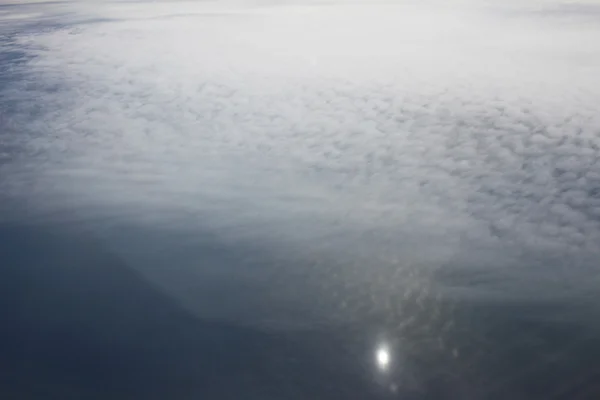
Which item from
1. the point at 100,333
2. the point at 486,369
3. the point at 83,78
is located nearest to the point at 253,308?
the point at 100,333

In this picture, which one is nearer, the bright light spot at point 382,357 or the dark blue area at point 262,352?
the dark blue area at point 262,352

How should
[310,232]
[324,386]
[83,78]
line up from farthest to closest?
→ [83,78]
[310,232]
[324,386]

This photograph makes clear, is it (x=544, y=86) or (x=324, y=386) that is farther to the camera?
(x=544, y=86)

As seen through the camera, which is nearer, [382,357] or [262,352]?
[382,357]

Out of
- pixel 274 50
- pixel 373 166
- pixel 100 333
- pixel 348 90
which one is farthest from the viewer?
pixel 274 50

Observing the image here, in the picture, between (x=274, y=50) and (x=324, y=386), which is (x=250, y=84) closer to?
(x=274, y=50)

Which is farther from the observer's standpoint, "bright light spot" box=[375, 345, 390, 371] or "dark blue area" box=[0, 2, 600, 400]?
"bright light spot" box=[375, 345, 390, 371]
